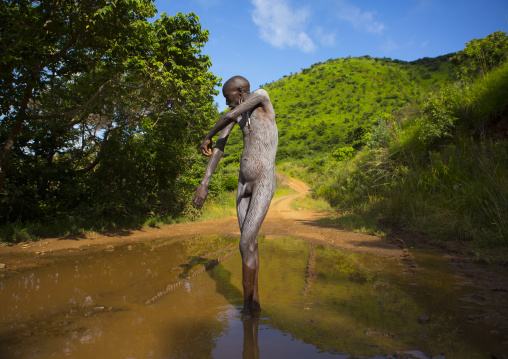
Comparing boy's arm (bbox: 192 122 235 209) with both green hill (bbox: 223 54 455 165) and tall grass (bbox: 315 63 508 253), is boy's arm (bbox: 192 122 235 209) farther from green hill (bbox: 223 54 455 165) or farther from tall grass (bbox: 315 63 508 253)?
green hill (bbox: 223 54 455 165)

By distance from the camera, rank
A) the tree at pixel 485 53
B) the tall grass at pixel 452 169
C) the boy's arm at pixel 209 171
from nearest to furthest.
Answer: the boy's arm at pixel 209 171 → the tall grass at pixel 452 169 → the tree at pixel 485 53

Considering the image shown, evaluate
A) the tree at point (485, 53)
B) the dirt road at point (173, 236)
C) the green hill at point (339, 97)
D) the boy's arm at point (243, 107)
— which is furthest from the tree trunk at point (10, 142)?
the green hill at point (339, 97)

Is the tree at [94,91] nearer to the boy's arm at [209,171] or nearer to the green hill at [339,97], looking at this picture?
the boy's arm at [209,171]

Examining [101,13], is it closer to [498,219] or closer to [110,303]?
[110,303]

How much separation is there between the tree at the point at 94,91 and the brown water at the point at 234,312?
401cm

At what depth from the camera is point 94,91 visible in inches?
317

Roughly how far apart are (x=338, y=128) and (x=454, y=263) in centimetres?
4564

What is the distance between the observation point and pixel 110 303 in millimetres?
3221

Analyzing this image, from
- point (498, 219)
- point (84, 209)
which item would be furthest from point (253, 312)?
point (84, 209)

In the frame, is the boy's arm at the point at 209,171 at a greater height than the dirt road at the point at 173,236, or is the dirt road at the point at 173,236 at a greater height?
the boy's arm at the point at 209,171

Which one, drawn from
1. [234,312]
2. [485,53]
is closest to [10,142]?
[234,312]

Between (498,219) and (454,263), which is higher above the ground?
(498,219)

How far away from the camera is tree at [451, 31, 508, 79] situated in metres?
9.17

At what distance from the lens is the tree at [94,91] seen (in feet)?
19.6
